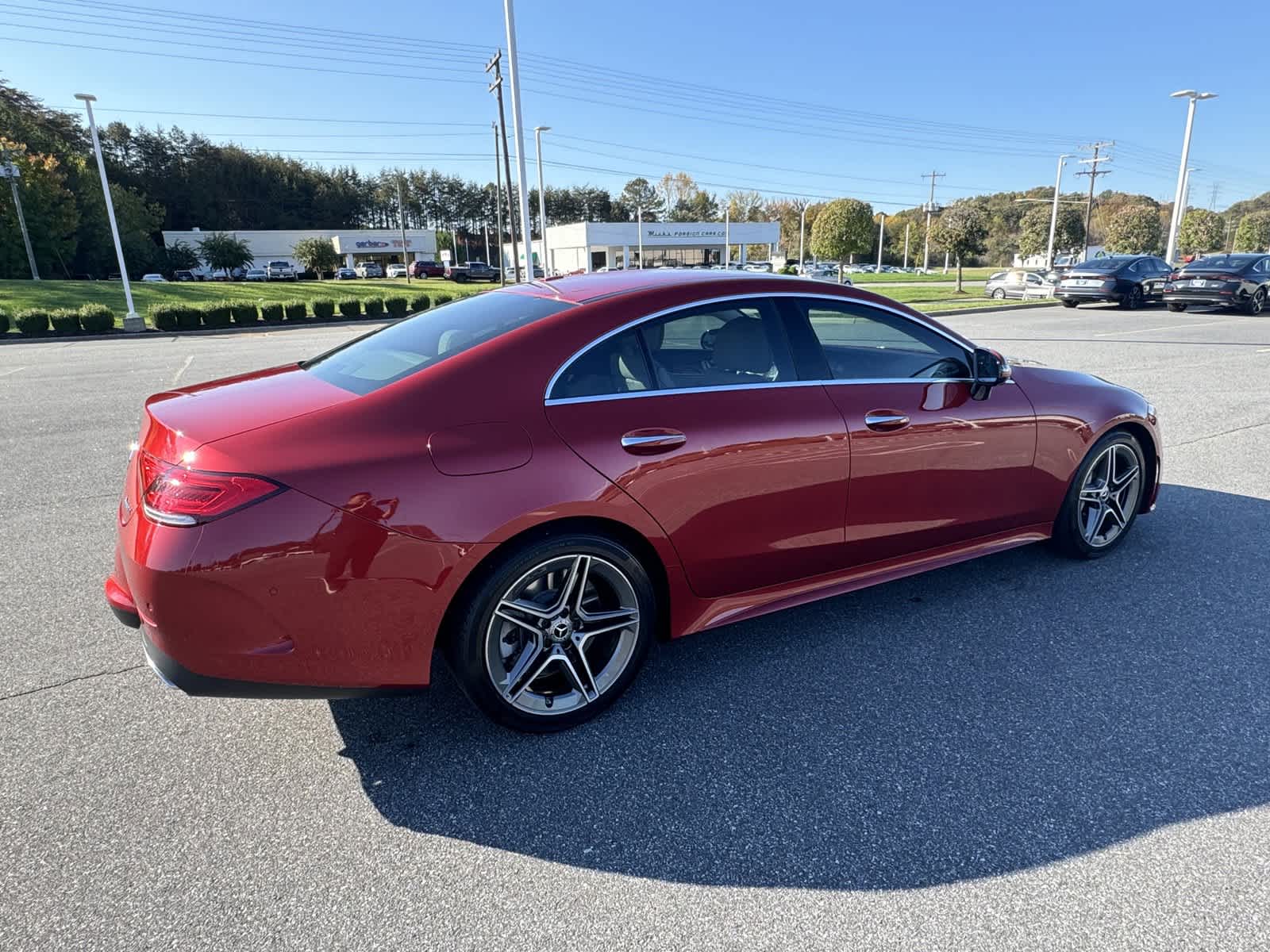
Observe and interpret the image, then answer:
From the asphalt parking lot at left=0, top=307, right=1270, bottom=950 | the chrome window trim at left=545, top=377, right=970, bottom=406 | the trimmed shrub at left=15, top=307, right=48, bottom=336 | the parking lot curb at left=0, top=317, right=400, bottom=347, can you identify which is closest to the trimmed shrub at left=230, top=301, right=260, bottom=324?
the parking lot curb at left=0, top=317, right=400, bottom=347

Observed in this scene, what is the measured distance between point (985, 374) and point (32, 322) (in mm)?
26064

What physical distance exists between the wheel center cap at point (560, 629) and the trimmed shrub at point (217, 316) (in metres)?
25.6

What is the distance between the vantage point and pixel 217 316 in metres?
24.3

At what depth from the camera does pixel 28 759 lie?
2.64m

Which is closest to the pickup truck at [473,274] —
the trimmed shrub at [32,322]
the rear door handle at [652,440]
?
the trimmed shrub at [32,322]

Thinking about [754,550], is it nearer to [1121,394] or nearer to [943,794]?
[943,794]

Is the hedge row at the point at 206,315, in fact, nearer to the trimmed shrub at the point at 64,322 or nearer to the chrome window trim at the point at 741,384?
the trimmed shrub at the point at 64,322

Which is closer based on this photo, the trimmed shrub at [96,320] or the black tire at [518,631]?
the black tire at [518,631]

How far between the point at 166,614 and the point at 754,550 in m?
2.03

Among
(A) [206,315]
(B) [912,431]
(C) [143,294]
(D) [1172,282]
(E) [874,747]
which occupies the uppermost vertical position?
(B) [912,431]

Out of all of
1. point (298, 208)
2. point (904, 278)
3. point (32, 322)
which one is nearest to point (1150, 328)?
point (32, 322)

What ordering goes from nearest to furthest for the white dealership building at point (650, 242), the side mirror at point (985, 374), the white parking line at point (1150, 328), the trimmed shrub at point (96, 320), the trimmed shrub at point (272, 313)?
the side mirror at point (985, 374), the white parking line at point (1150, 328), the trimmed shrub at point (96, 320), the trimmed shrub at point (272, 313), the white dealership building at point (650, 242)

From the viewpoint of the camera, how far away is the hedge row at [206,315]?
2188 centimetres

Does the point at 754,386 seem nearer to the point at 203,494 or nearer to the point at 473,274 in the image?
the point at 203,494
